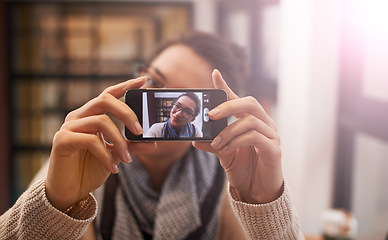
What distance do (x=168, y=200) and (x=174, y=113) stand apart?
36 cm

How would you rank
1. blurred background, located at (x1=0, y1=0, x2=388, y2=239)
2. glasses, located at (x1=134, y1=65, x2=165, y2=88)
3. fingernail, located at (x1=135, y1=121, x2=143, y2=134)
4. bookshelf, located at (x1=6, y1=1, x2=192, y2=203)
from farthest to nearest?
bookshelf, located at (x1=6, y1=1, x2=192, y2=203)
blurred background, located at (x1=0, y1=0, x2=388, y2=239)
glasses, located at (x1=134, y1=65, x2=165, y2=88)
fingernail, located at (x1=135, y1=121, x2=143, y2=134)

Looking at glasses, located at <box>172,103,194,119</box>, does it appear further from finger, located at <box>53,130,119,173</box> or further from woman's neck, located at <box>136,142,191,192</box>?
woman's neck, located at <box>136,142,191,192</box>

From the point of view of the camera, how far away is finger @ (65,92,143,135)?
1.18ft

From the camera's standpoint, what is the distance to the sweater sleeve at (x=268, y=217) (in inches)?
16.3

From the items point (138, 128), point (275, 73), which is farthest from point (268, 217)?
point (275, 73)

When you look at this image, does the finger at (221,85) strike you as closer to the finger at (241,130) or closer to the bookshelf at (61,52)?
the finger at (241,130)

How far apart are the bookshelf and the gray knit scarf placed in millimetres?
1493

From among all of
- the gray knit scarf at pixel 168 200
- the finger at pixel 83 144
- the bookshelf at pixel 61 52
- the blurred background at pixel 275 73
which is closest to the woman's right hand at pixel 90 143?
the finger at pixel 83 144

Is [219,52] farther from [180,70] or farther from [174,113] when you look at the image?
[174,113]

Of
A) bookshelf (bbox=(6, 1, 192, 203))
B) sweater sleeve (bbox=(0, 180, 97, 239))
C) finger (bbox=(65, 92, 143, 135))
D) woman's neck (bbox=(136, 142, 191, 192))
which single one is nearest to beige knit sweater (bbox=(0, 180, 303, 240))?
sweater sleeve (bbox=(0, 180, 97, 239))

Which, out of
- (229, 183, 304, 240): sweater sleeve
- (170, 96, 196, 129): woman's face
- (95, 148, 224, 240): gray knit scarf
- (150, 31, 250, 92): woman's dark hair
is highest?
(150, 31, 250, 92): woman's dark hair

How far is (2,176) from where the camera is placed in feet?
6.64

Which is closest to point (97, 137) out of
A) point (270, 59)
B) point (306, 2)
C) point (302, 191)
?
point (306, 2)

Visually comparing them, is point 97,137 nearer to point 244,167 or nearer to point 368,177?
point 244,167
